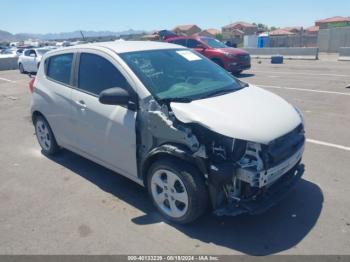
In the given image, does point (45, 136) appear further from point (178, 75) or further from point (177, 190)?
point (177, 190)

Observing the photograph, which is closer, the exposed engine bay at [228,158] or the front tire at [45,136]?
the exposed engine bay at [228,158]

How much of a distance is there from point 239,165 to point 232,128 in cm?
35

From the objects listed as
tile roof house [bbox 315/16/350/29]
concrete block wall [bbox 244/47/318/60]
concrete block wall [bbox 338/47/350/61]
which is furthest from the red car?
tile roof house [bbox 315/16/350/29]

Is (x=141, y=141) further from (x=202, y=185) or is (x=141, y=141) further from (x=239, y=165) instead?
(x=239, y=165)

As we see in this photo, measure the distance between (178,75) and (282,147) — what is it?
1.56 metres

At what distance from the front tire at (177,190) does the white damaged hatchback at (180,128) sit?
1cm

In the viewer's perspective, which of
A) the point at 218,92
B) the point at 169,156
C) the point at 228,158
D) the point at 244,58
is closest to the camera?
the point at 228,158

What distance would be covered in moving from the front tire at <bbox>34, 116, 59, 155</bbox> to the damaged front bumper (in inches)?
130

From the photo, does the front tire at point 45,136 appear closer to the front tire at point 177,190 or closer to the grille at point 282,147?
the front tire at point 177,190

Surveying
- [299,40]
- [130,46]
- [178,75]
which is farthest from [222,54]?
[299,40]

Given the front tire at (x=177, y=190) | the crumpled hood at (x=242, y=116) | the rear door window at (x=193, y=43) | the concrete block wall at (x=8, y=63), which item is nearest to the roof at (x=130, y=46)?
the crumpled hood at (x=242, y=116)

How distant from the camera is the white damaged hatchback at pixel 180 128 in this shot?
10.3ft

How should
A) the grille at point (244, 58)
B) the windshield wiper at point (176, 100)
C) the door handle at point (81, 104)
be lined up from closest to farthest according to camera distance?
1. the windshield wiper at point (176, 100)
2. the door handle at point (81, 104)
3. the grille at point (244, 58)

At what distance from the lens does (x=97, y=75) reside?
13.9 feet
